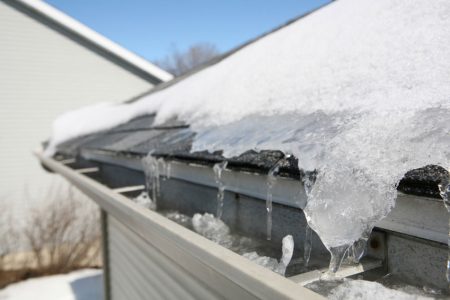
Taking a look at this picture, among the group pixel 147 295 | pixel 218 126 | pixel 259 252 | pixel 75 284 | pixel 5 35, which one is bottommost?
pixel 75 284

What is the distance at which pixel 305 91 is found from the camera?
1547 millimetres

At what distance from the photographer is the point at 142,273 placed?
260 cm

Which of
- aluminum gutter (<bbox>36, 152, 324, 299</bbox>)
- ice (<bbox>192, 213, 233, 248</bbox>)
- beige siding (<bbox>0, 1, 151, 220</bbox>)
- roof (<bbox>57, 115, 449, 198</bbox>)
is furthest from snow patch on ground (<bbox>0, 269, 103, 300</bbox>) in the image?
aluminum gutter (<bbox>36, 152, 324, 299</bbox>)

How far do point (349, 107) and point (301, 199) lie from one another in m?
0.36

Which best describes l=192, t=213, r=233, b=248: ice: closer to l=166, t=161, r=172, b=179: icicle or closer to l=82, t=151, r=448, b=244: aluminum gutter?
l=82, t=151, r=448, b=244: aluminum gutter

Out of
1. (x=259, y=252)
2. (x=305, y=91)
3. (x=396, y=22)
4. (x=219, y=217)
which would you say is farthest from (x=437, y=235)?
(x=396, y=22)

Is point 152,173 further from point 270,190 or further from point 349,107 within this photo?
point 349,107

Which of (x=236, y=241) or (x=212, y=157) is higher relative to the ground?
(x=212, y=157)

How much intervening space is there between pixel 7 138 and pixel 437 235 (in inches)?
420

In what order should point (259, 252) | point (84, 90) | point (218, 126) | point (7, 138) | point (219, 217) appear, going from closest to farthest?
point (259, 252), point (219, 217), point (218, 126), point (7, 138), point (84, 90)

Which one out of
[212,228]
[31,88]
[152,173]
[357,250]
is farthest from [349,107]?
[31,88]

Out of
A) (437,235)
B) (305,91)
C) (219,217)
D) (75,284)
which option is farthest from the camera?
(75,284)

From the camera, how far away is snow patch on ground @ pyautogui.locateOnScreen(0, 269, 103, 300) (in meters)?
6.58

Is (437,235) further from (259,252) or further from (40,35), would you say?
(40,35)
